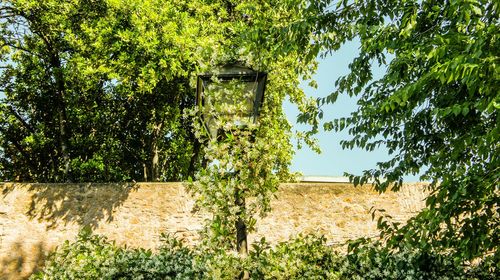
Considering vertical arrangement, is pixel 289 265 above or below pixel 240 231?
below

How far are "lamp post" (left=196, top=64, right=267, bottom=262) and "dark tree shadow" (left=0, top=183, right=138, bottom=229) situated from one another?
6.03 m

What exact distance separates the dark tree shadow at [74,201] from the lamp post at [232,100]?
237 inches

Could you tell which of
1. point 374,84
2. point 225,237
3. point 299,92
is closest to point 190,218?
point 374,84

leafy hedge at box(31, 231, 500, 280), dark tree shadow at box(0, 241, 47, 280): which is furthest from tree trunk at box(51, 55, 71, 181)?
Answer: leafy hedge at box(31, 231, 500, 280)

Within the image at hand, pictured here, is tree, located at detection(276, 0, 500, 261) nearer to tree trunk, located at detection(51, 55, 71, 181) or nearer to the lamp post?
the lamp post

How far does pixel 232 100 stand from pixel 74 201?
22.8 ft

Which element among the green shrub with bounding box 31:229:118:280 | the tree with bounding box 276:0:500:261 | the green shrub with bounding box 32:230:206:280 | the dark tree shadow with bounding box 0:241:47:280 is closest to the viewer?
the tree with bounding box 276:0:500:261

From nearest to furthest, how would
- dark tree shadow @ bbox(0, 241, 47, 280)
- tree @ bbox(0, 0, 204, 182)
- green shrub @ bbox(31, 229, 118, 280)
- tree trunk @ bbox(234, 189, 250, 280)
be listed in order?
1. tree trunk @ bbox(234, 189, 250, 280)
2. green shrub @ bbox(31, 229, 118, 280)
3. dark tree shadow @ bbox(0, 241, 47, 280)
4. tree @ bbox(0, 0, 204, 182)

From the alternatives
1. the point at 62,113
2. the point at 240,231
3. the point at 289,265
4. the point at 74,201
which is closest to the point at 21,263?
the point at 74,201

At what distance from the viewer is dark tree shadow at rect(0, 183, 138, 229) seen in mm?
9773

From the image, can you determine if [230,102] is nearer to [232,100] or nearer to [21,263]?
[232,100]

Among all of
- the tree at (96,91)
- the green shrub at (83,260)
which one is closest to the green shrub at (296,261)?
the green shrub at (83,260)

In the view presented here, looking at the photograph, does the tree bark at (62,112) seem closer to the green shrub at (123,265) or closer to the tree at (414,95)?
the green shrub at (123,265)

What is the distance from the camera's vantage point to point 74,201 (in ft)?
32.6
